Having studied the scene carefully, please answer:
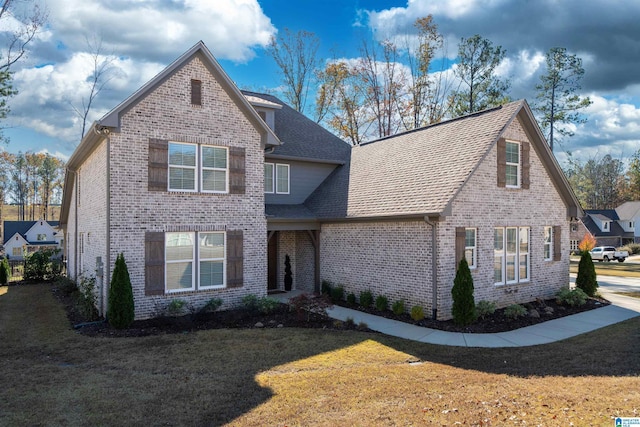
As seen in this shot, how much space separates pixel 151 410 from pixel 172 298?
6.36 m

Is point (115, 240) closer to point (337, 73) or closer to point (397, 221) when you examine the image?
point (397, 221)

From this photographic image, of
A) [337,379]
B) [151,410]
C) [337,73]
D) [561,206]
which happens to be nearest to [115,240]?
[151,410]

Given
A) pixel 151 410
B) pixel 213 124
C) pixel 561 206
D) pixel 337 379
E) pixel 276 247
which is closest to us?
pixel 151 410

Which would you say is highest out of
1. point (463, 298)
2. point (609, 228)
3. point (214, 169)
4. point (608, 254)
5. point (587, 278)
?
point (214, 169)

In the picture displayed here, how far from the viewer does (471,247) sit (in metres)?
13.0

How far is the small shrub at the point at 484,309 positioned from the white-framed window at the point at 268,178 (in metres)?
8.91

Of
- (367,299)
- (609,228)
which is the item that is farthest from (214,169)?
(609,228)

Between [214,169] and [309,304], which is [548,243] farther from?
[214,169]

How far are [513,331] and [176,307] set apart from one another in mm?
9214

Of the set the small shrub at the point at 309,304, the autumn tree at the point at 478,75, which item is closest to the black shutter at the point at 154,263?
the small shrub at the point at 309,304

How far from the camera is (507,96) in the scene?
31.3 m

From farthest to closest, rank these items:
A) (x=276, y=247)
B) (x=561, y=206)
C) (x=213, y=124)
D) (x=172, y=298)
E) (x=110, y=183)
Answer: (x=276, y=247) < (x=561, y=206) < (x=213, y=124) < (x=172, y=298) < (x=110, y=183)

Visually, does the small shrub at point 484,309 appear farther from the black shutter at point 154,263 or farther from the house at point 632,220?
the house at point 632,220

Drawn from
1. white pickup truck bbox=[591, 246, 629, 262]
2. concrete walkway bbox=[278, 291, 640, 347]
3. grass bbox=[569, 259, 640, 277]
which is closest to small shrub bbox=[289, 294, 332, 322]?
concrete walkway bbox=[278, 291, 640, 347]
